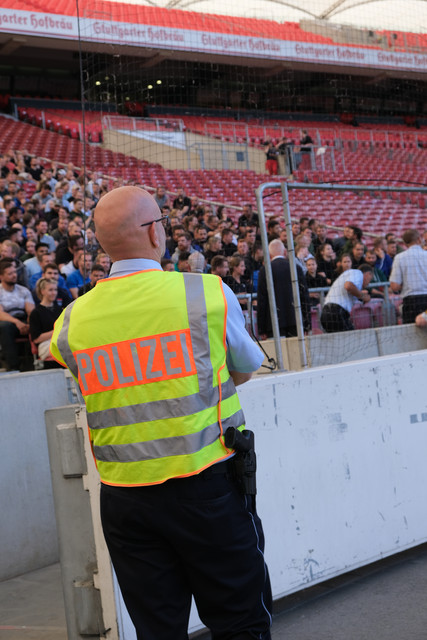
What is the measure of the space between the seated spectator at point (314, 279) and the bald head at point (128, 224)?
18.1ft

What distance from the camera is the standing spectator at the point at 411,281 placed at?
22.9ft

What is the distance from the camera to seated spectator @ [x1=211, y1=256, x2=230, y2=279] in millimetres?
6004

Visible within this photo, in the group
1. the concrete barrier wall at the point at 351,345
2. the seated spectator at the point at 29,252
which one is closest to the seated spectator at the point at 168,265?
the concrete barrier wall at the point at 351,345

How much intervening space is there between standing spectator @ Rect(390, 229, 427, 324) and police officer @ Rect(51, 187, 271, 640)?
4946 mm

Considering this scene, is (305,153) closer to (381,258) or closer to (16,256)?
(381,258)

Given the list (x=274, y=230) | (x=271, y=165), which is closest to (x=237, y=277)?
(x=274, y=230)

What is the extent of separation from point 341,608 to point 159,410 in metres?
1.94

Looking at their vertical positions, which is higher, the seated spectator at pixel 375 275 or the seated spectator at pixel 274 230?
the seated spectator at pixel 274 230

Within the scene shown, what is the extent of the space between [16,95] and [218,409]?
31480mm

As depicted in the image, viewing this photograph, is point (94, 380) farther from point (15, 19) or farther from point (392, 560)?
point (15, 19)

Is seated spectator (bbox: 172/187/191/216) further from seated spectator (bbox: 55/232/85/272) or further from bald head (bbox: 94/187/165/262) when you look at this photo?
bald head (bbox: 94/187/165/262)

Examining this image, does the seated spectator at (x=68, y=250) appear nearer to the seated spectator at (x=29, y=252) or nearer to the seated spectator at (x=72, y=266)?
the seated spectator at (x=72, y=266)

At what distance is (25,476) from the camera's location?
16.2 ft

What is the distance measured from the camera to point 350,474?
3959 mm
